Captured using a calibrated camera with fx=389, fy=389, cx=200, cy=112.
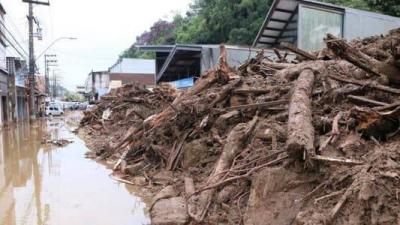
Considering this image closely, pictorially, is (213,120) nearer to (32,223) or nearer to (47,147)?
(32,223)

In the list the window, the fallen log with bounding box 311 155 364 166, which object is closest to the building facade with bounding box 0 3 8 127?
the window

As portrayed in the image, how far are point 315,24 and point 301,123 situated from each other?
13149 millimetres

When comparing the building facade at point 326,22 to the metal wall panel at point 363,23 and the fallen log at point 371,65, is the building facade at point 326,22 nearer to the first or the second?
the metal wall panel at point 363,23

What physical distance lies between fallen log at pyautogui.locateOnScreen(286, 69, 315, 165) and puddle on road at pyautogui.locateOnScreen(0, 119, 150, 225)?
305cm

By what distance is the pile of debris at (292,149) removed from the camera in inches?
183

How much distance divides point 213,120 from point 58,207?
3.93 m

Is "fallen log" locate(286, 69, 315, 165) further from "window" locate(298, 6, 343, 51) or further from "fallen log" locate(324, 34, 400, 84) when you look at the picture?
"window" locate(298, 6, 343, 51)

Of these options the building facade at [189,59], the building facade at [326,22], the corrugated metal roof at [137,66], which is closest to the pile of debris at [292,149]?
the building facade at [189,59]

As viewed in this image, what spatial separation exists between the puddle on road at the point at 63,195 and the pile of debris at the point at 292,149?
84 centimetres

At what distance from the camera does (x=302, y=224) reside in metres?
4.53

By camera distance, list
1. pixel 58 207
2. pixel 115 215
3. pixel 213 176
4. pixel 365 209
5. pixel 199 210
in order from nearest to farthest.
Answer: pixel 365 209, pixel 199 210, pixel 213 176, pixel 115 215, pixel 58 207

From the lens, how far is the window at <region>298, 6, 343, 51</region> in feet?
57.4

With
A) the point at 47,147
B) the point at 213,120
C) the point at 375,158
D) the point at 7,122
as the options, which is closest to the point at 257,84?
the point at 213,120

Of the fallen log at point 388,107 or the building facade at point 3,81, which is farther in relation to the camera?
the building facade at point 3,81
